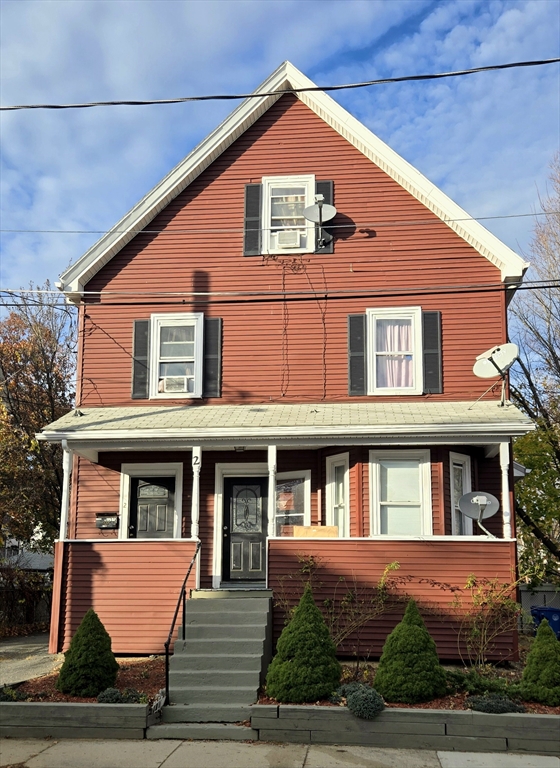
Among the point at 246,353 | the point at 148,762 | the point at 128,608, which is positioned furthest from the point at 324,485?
the point at 148,762

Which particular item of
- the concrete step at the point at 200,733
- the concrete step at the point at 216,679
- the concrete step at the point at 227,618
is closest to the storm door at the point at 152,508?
the concrete step at the point at 227,618

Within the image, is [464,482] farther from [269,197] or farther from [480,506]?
[269,197]

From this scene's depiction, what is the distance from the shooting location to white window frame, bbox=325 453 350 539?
44.6ft

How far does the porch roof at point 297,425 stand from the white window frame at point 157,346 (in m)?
0.48

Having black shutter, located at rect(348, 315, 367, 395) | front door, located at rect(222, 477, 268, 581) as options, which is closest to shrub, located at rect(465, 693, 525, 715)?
front door, located at rect(222, 477, 268, 581)

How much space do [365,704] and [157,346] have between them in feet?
27.0

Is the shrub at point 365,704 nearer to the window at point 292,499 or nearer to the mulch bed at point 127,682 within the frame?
the mulch bed at point 127,682

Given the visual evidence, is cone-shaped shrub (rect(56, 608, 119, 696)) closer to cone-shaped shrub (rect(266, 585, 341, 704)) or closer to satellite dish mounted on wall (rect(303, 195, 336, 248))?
cone-shaped shrub (rect(266, 585, 341, 704))

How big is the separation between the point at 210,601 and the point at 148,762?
11.6 feet

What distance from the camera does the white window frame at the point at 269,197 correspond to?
1518cm

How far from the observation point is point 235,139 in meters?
15.7

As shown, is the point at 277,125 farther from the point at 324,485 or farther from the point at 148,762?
the point at 148,762

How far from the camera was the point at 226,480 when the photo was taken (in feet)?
47.5

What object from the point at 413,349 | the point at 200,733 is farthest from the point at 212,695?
the point at 413,349
